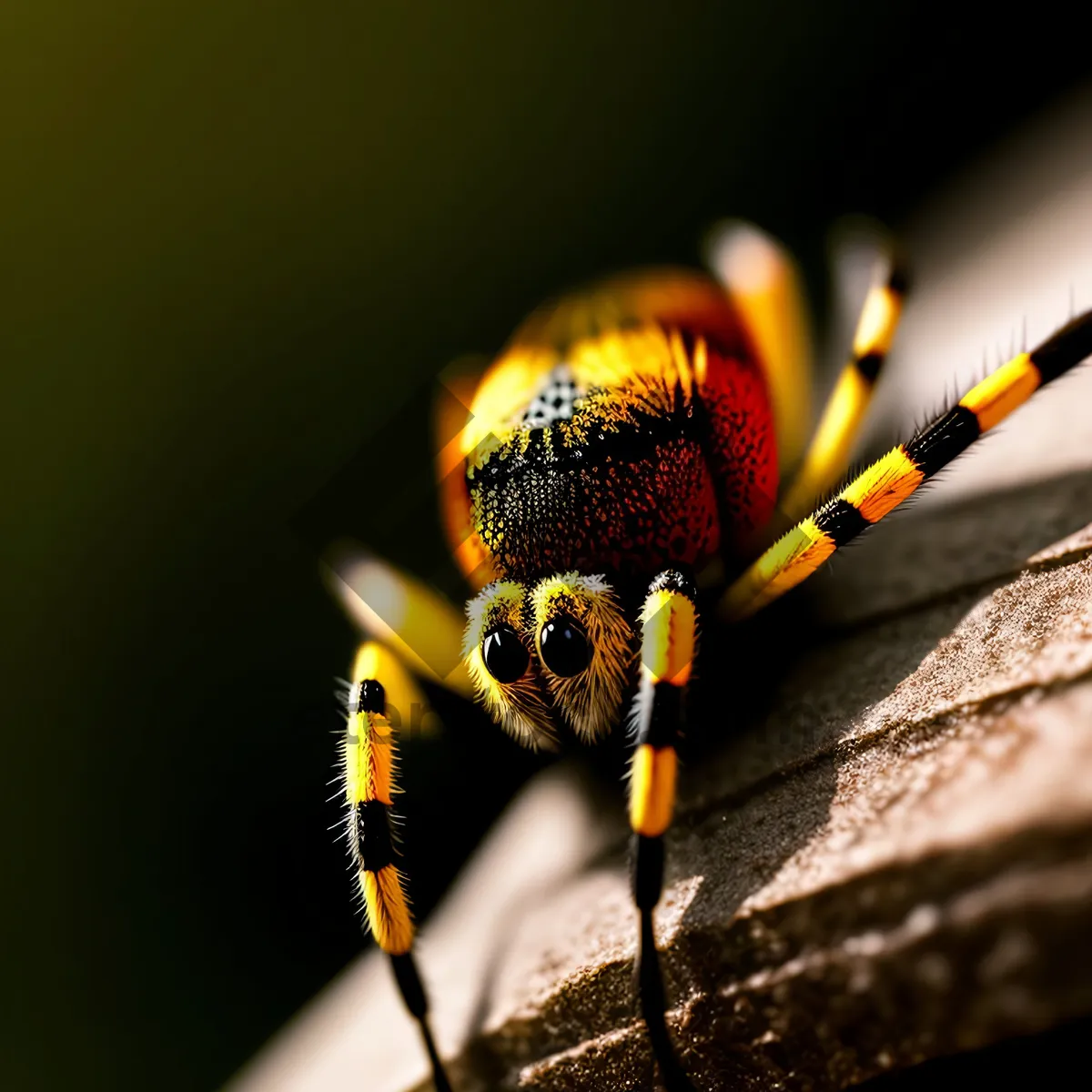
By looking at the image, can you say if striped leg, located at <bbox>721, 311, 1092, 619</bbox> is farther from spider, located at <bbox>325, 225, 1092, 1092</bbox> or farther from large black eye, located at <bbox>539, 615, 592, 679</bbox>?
large black eye, located at <bbox>539, 615, 592, 679</bbox>

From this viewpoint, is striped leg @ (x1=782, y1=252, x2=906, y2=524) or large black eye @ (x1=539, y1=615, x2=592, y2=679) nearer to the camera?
large black eye @ (x1=539, y1=615, x2=592, y2=679)

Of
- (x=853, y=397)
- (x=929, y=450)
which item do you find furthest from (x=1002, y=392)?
(x=853, y=397)

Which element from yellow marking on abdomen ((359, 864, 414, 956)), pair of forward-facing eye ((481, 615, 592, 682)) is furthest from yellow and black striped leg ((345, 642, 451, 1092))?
pair of forward-facing eye ((481, 615, 592, 682))

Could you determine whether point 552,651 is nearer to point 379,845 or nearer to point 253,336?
point 379,845

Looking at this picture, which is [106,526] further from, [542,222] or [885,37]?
[885,37]

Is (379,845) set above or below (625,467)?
below

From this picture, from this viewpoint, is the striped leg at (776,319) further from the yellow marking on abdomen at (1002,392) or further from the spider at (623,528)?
the yellow marking on abdomen at (1002,392)

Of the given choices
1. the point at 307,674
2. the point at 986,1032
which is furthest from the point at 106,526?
the point at 986,1032

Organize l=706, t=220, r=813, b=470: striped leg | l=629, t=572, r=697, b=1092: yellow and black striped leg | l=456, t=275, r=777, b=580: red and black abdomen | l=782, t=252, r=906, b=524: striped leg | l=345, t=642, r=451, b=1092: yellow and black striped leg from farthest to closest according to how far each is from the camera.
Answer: l=706, t=220, r=813, b=470: striped leg
l=782, t=252, r=906, b=524: striped leg
l=456, t=275, r=777, b=580: red and black abdomen
l=345, t=642, r=451, b=1092: yellow and black striped leg
l=629, t=572, r=697, b=1092: yellow and black striped leg
